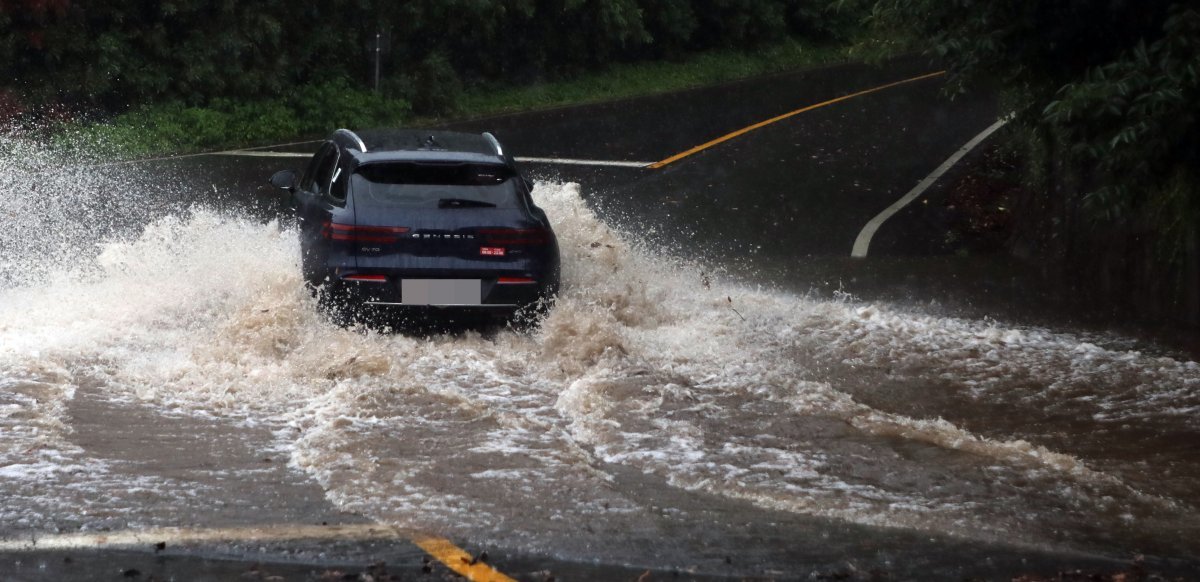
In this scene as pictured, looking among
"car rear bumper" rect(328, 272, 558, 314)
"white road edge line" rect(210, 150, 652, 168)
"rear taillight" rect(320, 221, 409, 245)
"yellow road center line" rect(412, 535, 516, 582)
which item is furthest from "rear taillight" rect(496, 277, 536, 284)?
"white road edge line" rect(210, 150, 652, 168)

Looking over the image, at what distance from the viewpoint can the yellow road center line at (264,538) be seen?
5781mm

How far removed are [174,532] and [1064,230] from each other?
36.4 ft

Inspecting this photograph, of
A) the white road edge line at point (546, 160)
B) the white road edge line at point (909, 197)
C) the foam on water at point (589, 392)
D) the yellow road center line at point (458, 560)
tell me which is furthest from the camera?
the white road edge line at point (546, 160)

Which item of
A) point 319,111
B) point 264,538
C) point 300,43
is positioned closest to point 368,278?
point 264,538

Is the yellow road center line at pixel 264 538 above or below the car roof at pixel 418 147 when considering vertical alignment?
below

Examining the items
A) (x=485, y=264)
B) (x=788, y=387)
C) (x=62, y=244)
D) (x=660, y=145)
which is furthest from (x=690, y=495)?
(x=660, y=145)

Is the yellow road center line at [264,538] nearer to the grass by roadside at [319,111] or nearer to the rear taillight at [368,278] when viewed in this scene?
the rear taillight at [368,278]

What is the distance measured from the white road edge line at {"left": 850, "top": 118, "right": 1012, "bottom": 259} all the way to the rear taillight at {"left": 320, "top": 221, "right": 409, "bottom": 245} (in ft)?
21.8

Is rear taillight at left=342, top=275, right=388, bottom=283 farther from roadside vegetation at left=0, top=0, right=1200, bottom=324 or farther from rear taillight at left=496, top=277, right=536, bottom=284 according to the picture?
roadside vegetation at left=0, top=0, right=1200, bottom=324

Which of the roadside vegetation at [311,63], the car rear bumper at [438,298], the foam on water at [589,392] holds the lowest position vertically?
the foam on water at [589,392]

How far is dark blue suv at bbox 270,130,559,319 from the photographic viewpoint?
963 centimetres

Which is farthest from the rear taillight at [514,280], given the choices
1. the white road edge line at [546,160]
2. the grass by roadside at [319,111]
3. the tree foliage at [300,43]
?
the tree foliage at [300,43]

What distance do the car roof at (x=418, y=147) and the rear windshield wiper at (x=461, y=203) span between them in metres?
0.35

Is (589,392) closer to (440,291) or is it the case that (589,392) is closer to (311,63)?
(440,291)
